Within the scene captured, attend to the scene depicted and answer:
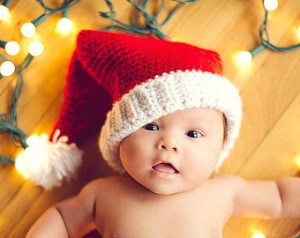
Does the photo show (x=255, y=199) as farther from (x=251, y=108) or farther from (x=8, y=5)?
(x=8, y=5)

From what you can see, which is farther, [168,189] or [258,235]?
[258,235]

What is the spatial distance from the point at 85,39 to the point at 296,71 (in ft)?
1.80

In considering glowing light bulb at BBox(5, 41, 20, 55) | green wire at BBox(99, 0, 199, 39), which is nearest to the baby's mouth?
green wire at BBox(99, 0, 199, 39)

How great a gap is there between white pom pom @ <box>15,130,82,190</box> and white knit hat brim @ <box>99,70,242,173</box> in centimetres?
18

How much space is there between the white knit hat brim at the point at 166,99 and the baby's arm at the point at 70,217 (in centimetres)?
18

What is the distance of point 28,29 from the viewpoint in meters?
1.05

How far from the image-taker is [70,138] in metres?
1.02

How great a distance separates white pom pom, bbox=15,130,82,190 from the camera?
3.22 ft

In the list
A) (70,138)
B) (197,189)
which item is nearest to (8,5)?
(70,138)

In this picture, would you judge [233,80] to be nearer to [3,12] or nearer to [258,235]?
[258,235]

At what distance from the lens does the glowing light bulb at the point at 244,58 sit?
1.06m

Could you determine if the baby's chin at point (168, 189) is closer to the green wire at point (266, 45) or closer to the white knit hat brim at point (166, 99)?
the white knit hat brim at point (166, 99)

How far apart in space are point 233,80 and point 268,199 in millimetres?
318

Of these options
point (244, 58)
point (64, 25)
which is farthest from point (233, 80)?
point (64, 25)
